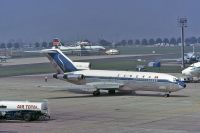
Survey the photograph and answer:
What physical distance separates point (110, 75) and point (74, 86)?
200 inches

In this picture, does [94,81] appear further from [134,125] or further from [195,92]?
[134,125]

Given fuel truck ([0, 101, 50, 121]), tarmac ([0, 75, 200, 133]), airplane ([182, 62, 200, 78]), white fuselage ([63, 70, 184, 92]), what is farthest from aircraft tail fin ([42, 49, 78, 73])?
fuel truck ([0, 101, 50, 121])

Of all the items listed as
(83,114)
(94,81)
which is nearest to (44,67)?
(94,81)

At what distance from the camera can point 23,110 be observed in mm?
49219

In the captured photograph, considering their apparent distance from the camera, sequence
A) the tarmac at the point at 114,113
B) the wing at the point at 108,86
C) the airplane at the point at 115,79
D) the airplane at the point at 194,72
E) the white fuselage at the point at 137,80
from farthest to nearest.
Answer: the airplane at the point at 194,72, the wing at the point at 108,86, the airplane at the point at 115,79, the white fuselage at the point at 137,80, the tarmac at the point at 114,113

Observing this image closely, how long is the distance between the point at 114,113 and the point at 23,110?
10.1m

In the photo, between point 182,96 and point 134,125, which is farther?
point 182,96

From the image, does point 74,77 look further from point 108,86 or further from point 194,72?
point 194,72

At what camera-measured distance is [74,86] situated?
72.9m

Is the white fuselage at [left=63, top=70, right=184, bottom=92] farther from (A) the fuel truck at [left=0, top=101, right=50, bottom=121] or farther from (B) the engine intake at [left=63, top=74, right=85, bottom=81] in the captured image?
(A) the fuel truck at [left=0, top=101, right=50, bottom=121]

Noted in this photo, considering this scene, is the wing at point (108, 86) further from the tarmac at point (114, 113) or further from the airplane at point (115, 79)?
the tarmac at point (114, 113)

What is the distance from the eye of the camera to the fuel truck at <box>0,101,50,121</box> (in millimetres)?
48906

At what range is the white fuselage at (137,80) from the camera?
230ft

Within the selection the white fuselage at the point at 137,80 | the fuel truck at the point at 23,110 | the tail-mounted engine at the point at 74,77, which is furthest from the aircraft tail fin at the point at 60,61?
the fuel truck at the point at 23,110
